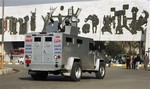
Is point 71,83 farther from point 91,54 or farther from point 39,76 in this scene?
point 91,54

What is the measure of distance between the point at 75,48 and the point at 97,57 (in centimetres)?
288

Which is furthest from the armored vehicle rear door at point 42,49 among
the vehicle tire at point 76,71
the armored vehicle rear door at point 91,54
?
the armored vehicle rear door at point 91,54

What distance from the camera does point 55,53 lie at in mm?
20375

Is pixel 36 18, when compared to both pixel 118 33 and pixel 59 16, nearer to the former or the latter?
pixel 59 16

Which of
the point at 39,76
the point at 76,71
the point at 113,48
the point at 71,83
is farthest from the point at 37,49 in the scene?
the point at 113,48

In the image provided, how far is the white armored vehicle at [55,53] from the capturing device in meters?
20.3

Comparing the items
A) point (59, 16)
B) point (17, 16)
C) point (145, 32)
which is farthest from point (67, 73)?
point (17, 16)

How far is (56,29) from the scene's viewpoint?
22.0 metres

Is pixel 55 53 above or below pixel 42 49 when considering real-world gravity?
below

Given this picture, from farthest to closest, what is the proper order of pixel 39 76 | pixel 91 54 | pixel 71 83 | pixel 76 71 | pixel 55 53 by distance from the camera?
pixel 91 54 < pixel 39 76 < pixel 76 71 < pixel 55 53 < pixel 71 83

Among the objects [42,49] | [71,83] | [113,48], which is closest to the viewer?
[71,83]

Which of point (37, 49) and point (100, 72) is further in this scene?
point (100, 72)

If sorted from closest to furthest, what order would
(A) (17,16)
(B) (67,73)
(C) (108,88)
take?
1. (C) (108,88)
2. (B) (67,73)
3. (A) (17,16)

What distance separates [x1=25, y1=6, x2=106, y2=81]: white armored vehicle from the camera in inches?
801
